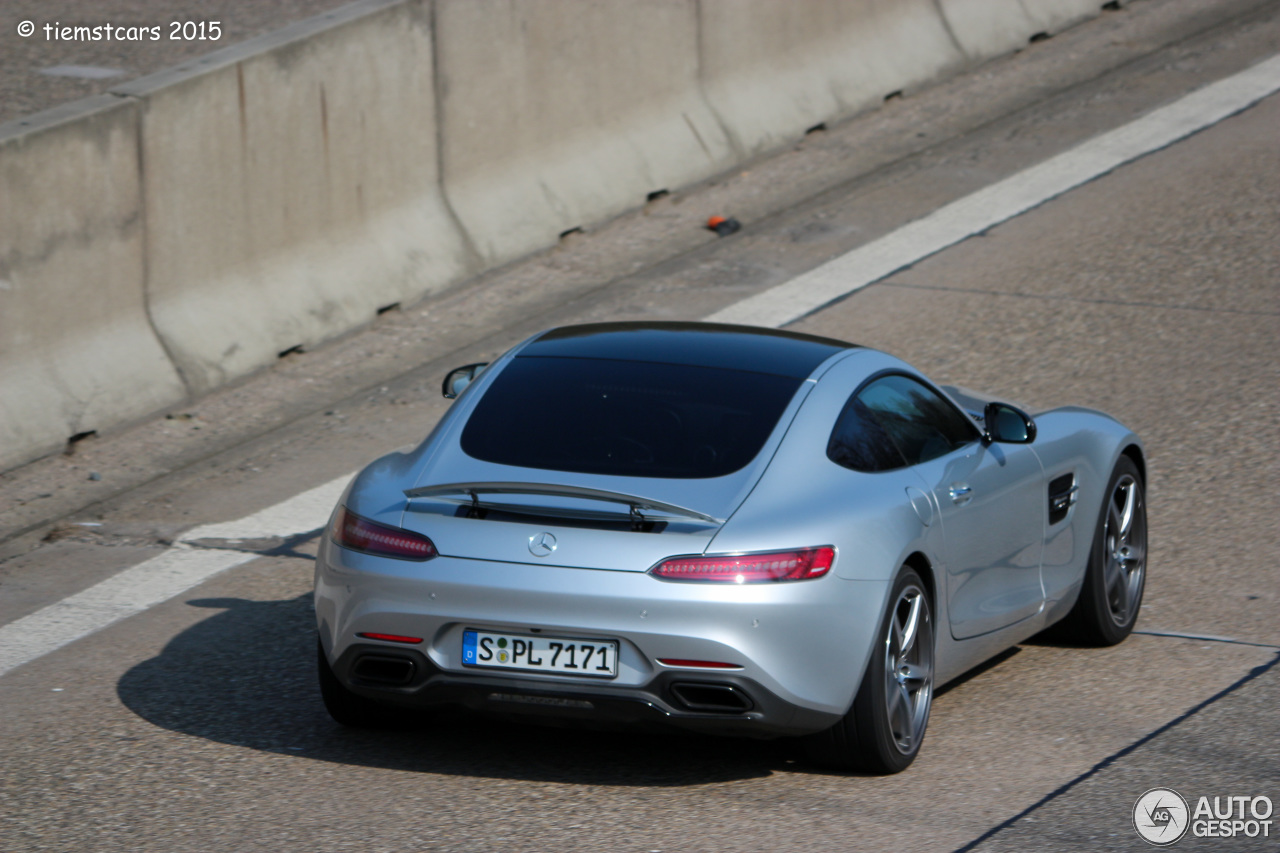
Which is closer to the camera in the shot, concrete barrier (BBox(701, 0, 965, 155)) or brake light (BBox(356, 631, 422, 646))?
brake light (BBox(356, 631, 422, 646))

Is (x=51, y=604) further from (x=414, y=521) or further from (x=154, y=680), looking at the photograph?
(x=414, y=521)

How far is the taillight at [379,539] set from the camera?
5.35 metres

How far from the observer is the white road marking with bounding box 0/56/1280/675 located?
24.6 ft

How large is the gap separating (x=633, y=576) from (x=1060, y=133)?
468 inches

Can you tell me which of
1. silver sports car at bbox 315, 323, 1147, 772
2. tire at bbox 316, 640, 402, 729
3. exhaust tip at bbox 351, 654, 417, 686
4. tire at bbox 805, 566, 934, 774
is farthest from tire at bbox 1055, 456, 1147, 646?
→ exhaust tip at bbox 351, 654, 417, 686

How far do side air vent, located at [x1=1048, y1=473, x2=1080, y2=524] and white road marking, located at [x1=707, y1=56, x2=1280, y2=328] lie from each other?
4.78 m

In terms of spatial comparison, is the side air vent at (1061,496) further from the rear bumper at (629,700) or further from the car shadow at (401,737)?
the rear bumper at (629,700)

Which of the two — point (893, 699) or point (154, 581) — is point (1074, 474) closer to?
point (893, 699)

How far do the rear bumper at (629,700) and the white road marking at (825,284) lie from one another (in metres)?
2.30

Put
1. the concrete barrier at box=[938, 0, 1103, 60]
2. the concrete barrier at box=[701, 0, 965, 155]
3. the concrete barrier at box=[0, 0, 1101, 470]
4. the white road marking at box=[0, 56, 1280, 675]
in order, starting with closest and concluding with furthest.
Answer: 1. the white road marking at box=[0, 56, 1280, 675]
2. the concrete barrier at box=[0, 0, 1101, 470]
3. the concrete barrier at box=[701, 0, 965, 155]
4. the concrete barrier at box=[938, 0, 1103, 60]

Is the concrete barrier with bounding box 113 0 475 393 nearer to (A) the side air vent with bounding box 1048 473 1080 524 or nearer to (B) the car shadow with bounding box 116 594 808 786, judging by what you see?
(B) the car shadow with bounding box 116 594 808 786

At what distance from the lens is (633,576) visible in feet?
16.8

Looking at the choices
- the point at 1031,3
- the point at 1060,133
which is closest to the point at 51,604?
the point at 1060,133

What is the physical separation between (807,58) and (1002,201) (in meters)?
2.68
